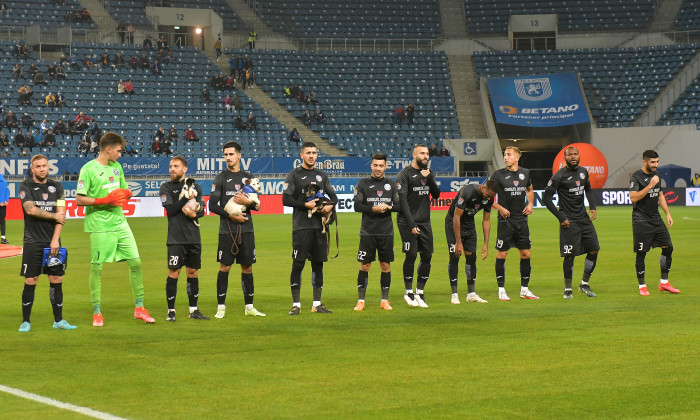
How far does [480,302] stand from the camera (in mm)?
14117

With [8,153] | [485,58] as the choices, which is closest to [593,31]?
[485,58]

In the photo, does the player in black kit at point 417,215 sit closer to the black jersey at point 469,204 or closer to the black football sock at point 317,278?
the black jersey at point 469,204

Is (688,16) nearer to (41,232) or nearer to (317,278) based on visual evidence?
(317,278)

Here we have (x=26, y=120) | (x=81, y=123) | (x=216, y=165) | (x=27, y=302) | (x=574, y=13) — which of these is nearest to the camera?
(x=27, y=302)

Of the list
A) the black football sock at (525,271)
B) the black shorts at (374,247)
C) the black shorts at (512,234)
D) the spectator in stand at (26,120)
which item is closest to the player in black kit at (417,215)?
the black shorts at (374,247)

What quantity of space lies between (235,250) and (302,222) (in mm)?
1045

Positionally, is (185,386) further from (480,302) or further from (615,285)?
(615,285)

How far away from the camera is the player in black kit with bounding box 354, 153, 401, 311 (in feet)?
43.7

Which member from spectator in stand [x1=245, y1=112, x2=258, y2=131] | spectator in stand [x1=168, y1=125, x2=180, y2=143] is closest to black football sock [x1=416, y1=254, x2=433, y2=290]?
spectator in stand [x1=168, y1=125, x2=180, y2=143]

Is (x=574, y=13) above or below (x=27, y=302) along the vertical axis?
above

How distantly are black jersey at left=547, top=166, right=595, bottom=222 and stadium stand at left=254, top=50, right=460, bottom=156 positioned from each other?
125 ft

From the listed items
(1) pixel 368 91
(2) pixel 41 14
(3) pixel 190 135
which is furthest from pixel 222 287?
(2) pixel 41 14

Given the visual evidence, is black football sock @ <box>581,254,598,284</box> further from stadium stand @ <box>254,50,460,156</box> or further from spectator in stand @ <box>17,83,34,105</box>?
spectator in stand @ <box>17,83,34,105</box>

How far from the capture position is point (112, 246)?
11.7m
